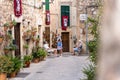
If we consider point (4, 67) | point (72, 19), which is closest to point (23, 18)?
point (4, 67)

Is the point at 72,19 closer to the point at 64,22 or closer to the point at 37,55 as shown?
the point at 64,22

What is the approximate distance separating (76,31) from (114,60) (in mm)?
30378

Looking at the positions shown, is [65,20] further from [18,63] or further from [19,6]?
[18,63]

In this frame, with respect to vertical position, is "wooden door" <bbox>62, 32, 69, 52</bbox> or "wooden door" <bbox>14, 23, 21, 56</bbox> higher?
"wooden door" <bbox>14, 23, 21, 56</bbox>

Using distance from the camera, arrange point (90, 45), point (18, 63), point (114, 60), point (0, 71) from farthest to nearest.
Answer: point (18, 63) → point (0, 71) → point (90, 45) → point (114, 60)

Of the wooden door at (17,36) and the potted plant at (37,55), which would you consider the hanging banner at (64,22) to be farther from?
the wooden door at (17,36)

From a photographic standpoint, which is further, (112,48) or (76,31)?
(76,31)

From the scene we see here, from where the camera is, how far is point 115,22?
0.65m

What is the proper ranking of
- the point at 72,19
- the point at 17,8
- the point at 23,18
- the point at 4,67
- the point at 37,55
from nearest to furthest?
the point at 4,67 < the point at 17,8 < the point at 23,18 < the point at 37,55 < the point at 72,19

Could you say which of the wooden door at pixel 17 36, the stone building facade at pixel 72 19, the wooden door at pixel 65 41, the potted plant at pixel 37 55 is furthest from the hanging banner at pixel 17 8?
the wooden door at pixel 65 41

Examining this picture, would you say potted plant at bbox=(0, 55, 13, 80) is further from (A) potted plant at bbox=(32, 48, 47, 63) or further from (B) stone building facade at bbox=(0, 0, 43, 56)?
(A) potted plant at bbox=(32, 48, 47, 63)

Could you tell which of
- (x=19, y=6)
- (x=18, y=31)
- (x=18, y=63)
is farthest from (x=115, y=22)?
(x=18, y=31)

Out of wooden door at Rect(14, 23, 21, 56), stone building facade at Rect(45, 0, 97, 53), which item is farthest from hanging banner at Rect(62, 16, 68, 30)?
wooden door at Rect(14, 23, 21, 56)

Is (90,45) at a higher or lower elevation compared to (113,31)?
lower
